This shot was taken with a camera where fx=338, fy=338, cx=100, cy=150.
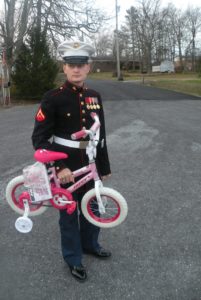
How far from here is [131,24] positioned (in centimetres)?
5900

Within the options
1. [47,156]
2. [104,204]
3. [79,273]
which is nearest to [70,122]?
[47,156]

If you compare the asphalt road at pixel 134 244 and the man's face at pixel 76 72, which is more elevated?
the man's face at pixel 76 72

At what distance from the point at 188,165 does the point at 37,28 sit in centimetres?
1326

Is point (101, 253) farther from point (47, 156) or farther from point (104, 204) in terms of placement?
point (47, 156)

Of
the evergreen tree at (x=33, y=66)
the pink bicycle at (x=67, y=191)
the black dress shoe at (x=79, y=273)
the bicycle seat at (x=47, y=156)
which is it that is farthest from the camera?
the evergreen tree at (x=33, y=66)

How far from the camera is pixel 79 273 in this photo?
9.00ft

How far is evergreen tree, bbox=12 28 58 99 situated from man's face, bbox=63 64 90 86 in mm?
14606

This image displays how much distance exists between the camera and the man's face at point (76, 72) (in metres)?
2.52

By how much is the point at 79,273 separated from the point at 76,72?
1.60 metres

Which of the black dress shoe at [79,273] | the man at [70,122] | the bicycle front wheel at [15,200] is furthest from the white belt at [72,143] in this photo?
the black dress shoe at [79,273]

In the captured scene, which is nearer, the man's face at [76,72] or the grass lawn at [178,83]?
the man's face at [76,72]

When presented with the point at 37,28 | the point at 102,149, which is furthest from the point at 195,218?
the point at 37,28

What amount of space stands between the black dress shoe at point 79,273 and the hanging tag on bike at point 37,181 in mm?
649

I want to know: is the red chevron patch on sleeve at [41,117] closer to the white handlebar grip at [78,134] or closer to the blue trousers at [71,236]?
the white handlebar grip at [78,134]
